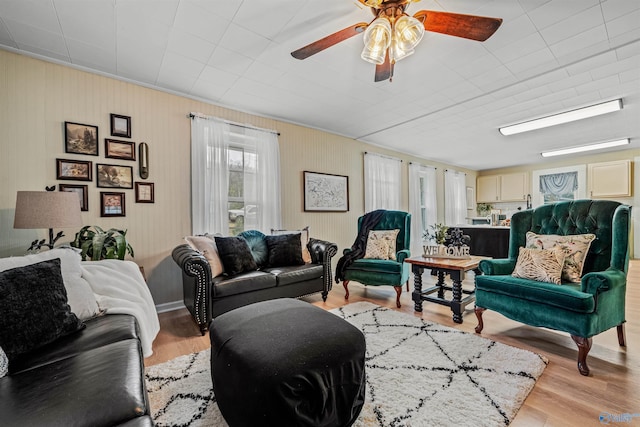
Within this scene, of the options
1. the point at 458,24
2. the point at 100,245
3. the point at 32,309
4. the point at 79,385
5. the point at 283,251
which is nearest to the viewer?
the point at 79,385

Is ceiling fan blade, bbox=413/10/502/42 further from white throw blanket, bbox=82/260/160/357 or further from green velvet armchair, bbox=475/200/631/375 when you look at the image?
→ white throw blanket, bbox=82/260/160/357

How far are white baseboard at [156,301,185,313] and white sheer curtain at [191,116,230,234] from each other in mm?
845

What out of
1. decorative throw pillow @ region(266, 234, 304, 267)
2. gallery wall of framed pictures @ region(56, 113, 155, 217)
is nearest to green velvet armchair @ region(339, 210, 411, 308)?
decorative throw pillow @ region(266, 234, 304, 267)

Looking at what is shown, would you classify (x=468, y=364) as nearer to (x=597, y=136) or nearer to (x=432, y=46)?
(x=432, y=46)

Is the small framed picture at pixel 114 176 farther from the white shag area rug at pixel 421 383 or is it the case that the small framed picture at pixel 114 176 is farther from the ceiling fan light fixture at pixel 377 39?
the ceiling fan light fixture at pixel 377 39

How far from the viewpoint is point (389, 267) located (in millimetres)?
3268

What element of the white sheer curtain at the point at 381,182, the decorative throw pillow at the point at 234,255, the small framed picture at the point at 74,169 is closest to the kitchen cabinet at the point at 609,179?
the white sheer curtain at the point at 381,182

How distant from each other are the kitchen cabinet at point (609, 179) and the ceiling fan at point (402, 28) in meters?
6.96

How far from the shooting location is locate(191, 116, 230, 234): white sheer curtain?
334 cm

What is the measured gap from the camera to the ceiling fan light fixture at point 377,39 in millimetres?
1646

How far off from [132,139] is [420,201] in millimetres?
5587

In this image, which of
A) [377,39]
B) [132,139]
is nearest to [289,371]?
[377,39]

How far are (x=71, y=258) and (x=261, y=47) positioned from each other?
6.91 feet

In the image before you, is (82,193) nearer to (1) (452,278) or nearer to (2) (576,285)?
(1) (452,278)
